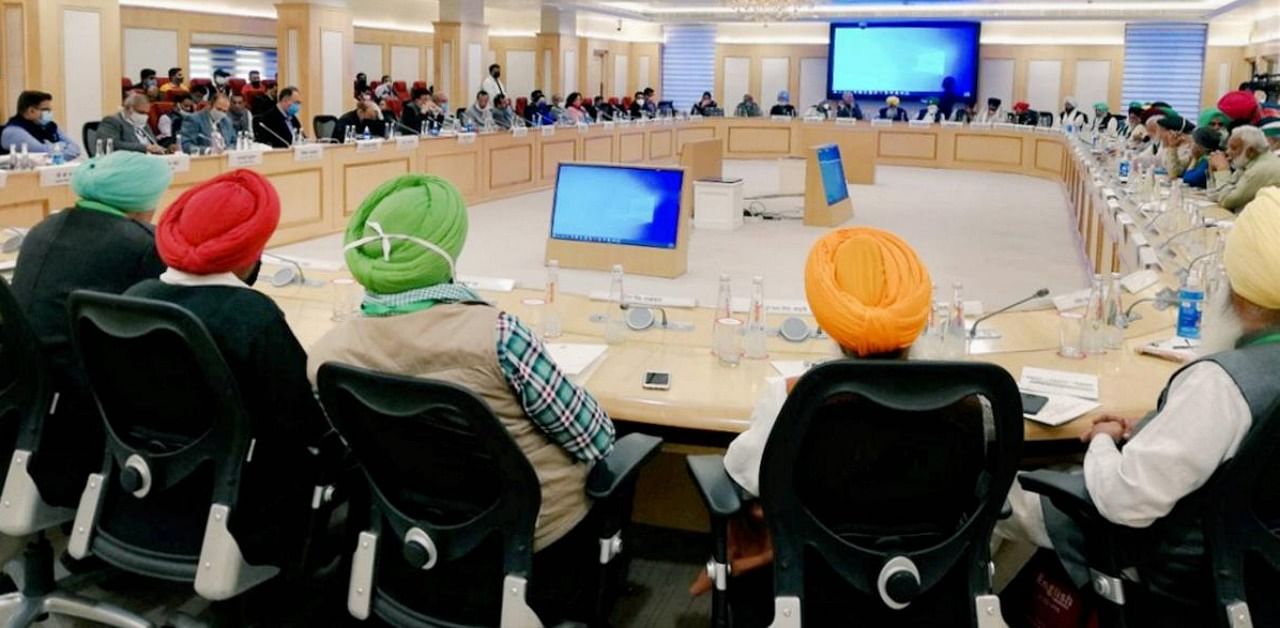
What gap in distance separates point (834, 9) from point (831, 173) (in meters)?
11.7

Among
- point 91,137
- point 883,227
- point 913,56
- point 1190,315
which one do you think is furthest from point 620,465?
point 913,56

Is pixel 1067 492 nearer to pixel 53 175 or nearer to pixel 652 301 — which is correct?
pixel 652 301

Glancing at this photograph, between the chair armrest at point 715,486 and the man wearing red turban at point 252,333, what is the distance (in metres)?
0.84

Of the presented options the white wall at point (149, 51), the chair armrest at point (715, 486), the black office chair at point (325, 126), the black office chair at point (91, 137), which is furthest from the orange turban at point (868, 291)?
the white wall at point (149, 51)

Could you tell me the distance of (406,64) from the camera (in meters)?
20.9

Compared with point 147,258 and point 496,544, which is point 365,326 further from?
point 147,258

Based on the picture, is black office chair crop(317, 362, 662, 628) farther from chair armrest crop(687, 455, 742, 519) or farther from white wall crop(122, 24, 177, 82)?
white wall crop(122, 24, 177, 82)

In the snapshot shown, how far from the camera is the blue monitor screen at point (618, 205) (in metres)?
6.47

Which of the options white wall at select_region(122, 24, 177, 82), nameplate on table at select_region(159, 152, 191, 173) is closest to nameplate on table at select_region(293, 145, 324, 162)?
nameplate on table at select_region(159, 152, 191, 173)

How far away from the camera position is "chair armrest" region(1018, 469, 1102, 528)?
6.59ft

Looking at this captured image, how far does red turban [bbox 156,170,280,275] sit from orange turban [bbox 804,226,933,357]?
Answer: 1220mm

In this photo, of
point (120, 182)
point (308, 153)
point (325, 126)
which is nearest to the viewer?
point (120, 182)

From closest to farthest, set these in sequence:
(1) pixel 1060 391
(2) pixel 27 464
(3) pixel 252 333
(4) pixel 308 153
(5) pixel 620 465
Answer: (5) pixel 620 465 < (3) pixel 252 333 < (2) pixel 27 464 < (1) pixel 1060 391 < (4) pixel 308 153

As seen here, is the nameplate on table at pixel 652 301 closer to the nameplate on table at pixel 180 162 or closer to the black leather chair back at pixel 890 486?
the black leather chair back at pixel 890 486
